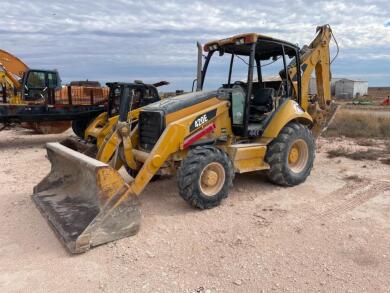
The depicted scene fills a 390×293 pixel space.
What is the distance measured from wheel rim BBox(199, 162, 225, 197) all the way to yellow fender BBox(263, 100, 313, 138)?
1346 millimetres

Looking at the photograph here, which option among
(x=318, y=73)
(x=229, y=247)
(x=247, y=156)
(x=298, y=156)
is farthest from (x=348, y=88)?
(x=229, y=247)

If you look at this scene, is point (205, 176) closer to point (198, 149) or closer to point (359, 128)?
point (198, 149)

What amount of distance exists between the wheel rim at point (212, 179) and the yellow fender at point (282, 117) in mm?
1346

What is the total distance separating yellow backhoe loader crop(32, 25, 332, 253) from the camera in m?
4.45

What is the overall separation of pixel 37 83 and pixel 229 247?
35.9 ft

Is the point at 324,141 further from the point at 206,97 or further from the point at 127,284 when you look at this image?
the point at 127,284

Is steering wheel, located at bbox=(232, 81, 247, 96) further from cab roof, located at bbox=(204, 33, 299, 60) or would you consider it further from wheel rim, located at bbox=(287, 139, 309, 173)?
wheel rim, located at bbox=(287, 139, 309, 173)

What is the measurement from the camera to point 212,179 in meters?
5.30

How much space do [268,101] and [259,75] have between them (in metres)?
0.81

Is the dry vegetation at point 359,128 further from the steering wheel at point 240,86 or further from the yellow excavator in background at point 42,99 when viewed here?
the yellow excavator in background at point 42,99

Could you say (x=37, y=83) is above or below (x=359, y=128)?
above

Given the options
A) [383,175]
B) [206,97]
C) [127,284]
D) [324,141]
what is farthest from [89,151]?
[324,141]

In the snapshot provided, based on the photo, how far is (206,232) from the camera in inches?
183

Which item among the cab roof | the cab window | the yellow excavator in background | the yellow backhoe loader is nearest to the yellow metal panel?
the yellow backhoe loader
